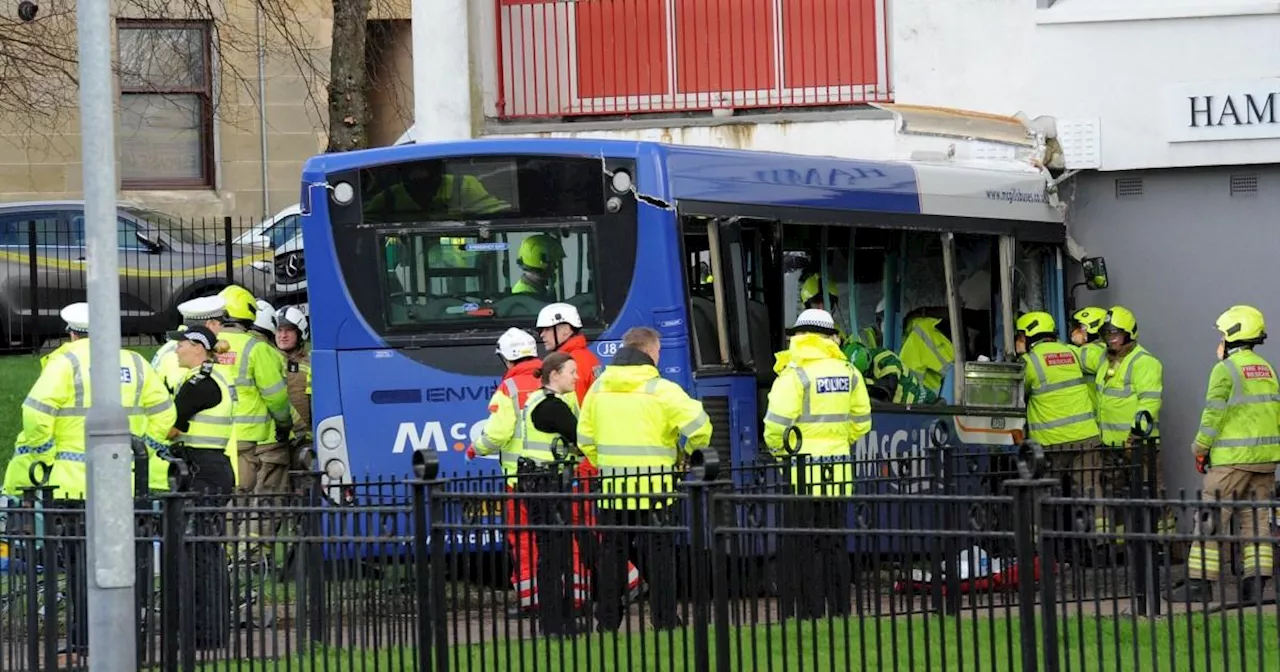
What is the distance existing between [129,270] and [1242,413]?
1387cm

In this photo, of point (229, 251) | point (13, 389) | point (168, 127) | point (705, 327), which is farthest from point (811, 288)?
point (168, 127)

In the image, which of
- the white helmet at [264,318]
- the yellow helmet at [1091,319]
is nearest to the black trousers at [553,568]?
the white helmet at [264,318]

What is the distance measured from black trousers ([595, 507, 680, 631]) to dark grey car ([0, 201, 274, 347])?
49.9 feet

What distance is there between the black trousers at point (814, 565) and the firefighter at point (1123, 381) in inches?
296

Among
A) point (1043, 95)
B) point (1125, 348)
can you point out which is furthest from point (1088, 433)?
point (1043, 95)

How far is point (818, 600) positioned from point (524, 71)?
1152cm

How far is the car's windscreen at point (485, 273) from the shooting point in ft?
43.2

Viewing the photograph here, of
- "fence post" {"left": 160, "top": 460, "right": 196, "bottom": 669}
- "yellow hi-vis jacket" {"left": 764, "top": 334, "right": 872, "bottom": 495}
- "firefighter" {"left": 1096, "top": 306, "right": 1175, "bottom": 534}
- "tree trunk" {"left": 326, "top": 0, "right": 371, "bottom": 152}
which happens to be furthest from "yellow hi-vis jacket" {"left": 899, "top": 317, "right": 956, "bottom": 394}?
"fence post" {"left": 160, "top": 460, "right": 196, "bottom": 669}

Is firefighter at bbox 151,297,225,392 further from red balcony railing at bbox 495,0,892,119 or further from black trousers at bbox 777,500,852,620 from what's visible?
black trousers at bbox 777,500,852,620

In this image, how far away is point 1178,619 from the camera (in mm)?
8219

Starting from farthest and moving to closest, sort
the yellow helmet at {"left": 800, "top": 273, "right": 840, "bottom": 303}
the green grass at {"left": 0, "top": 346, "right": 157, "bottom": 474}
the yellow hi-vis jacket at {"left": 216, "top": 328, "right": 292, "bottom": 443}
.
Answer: the green grass at {"left": 0, "top": 346, "right": 157, "bottom": 474} < the yellow hi-vis jacket at {"left": 216, "top": 328, "right": 292, "bottom": 443} < the yellow helmet at {"left": 800, "top": 273, "right": 840, "bottom": 303}

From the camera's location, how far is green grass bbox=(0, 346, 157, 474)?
1925 centimetres

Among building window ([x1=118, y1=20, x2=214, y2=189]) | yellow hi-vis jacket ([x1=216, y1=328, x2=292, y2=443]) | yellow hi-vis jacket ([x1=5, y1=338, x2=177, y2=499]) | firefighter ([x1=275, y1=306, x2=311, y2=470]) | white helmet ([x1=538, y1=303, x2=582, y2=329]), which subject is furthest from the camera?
building window ([x1=118, y1=20, x2=214, y2=189])

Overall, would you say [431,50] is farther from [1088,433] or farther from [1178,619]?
[1178,619]
